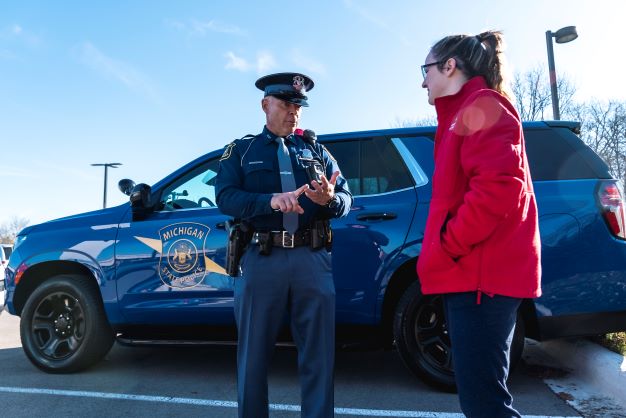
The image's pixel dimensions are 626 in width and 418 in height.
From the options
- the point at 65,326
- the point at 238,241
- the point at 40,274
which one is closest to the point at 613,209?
the point at 238,241

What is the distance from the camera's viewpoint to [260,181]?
2.41 metres

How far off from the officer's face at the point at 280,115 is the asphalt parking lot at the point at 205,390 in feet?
5.26

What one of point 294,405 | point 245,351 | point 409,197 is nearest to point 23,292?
point 294,405

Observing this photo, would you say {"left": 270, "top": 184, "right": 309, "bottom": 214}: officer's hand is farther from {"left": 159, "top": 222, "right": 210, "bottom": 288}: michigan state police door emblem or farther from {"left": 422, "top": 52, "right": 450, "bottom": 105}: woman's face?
{"left": 159, "top": 222, "right": 210, "bottom": 288}: michigan state police door emblem

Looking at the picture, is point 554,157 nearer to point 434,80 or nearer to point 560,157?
point 560,157

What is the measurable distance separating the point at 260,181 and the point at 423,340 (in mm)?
1601

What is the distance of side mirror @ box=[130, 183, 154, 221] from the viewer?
3605mm

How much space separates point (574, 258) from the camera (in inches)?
119

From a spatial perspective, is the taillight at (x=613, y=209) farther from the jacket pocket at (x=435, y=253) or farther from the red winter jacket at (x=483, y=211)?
the jacket pocket at (x=435, y=253)

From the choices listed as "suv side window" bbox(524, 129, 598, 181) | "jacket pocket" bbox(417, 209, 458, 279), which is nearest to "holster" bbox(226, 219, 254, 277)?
"jacket pocket" bbox(417, 209, 458, 279)

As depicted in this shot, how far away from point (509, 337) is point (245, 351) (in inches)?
47.0

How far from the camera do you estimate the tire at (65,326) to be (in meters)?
3.87

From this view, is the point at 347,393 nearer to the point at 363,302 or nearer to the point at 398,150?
the point at 363,302

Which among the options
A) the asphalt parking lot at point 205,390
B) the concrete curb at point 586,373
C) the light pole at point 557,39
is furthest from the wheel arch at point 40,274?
the light pole at point 557,39
